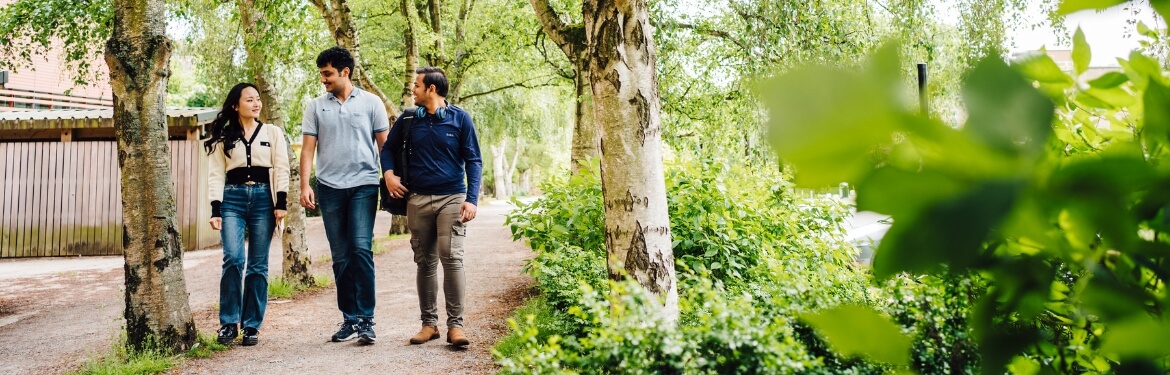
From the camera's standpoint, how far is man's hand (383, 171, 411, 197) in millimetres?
4488

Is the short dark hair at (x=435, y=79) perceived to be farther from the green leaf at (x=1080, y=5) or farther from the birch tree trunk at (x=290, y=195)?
the green leaf at (x=1080, y=5)

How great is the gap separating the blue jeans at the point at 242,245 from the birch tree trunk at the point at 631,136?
228 centimetres

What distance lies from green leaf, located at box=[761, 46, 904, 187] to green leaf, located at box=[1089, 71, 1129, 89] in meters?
0.35

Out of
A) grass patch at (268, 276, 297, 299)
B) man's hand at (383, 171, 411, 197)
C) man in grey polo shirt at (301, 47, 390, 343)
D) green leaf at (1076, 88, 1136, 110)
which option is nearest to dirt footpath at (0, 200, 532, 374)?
grass patch at (268, 276, 297, 299)

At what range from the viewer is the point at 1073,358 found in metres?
0.99

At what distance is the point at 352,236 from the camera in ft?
15.1

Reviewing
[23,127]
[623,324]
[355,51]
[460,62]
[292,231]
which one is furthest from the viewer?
[460,62]

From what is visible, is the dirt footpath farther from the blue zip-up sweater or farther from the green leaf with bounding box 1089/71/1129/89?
the green leaf with bounding box 1089/71/1129/89

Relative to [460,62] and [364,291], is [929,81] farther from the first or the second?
[460,62]

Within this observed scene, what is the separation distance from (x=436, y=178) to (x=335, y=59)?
1027 millimetres

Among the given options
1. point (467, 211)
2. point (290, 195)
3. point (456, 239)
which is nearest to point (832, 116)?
point (467, 211)

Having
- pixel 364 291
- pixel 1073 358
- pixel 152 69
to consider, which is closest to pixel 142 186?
pixel 152 69

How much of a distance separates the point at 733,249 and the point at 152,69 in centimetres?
381

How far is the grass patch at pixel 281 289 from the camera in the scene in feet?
23.4
